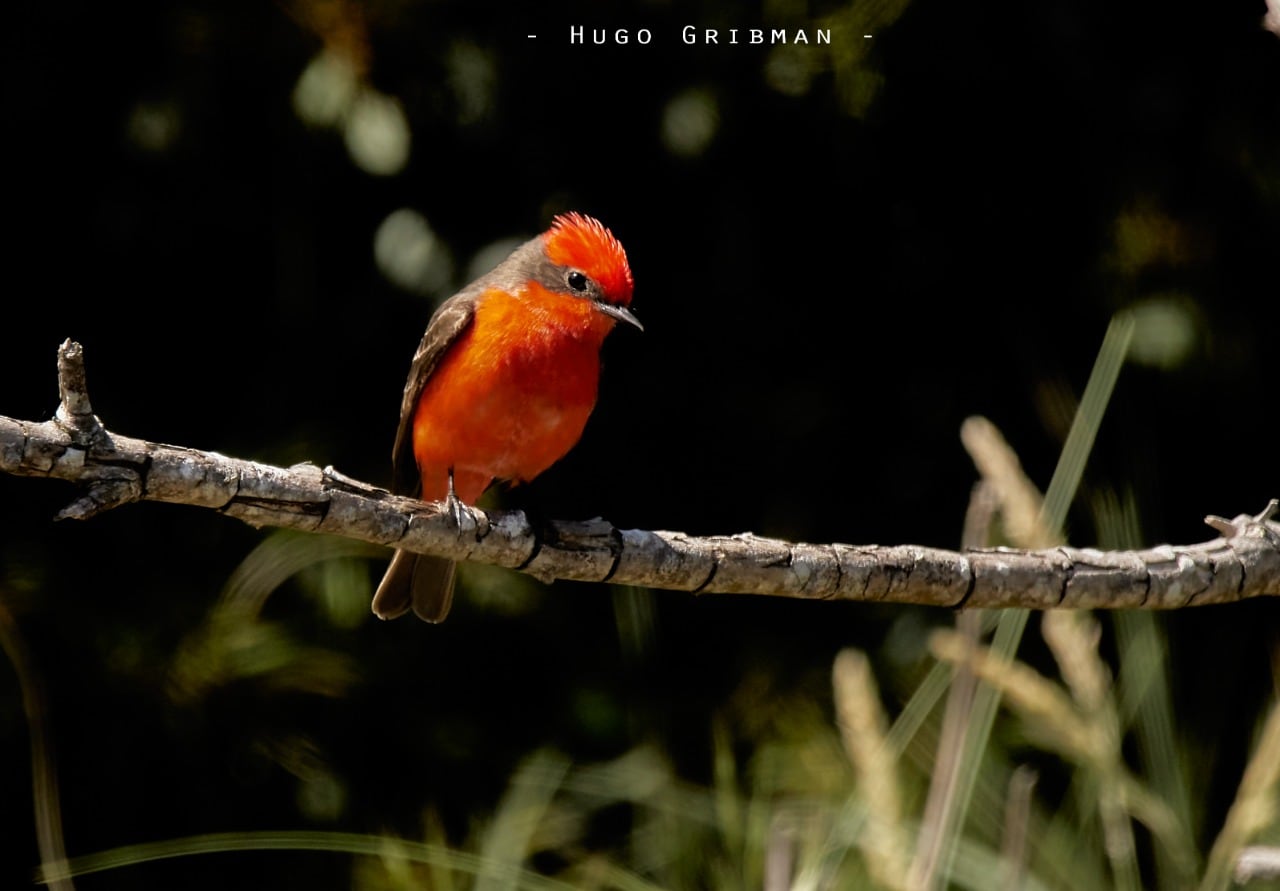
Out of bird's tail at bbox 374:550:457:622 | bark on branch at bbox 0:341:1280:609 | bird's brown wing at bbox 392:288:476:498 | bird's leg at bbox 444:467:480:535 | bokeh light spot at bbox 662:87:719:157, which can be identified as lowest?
bird's tail at bbox 374:550:457:622

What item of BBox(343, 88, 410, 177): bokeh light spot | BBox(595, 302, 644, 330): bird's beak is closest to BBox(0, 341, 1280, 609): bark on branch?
BBox(595, 302, 644, 330): bird's beak

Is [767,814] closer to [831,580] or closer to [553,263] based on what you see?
[831,580]

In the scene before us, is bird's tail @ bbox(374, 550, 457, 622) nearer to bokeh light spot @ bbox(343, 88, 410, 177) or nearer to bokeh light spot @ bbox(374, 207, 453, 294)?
bokeh light spot @ bbox(374, 207, 453, 294)

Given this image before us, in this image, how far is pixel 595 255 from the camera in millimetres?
3926

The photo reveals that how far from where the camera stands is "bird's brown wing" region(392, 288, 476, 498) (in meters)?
3.95

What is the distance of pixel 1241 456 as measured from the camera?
4.93 metres

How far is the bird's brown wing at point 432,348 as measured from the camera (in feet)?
12.9

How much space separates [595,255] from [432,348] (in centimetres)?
44

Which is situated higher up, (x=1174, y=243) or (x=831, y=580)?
(x=1174, y=243)

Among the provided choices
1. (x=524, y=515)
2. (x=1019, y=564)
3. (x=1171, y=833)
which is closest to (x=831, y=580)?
(x=1019, y=564)

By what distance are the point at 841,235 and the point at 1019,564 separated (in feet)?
6.35

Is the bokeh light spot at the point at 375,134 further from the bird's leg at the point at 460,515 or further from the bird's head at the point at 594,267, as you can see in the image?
the bird's leg at the point at 460,515

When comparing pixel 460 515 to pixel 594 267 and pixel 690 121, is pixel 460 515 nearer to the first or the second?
pixel 594 267

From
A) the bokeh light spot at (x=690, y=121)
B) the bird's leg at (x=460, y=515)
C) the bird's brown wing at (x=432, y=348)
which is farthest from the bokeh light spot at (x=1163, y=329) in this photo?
the bird's leg at (x=460, y=515)
